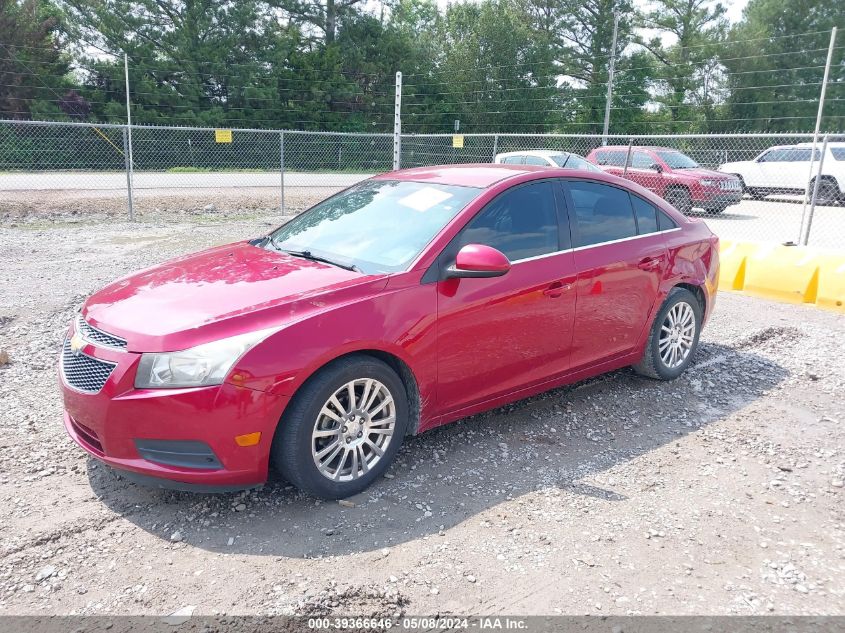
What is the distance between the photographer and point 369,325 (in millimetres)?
3473

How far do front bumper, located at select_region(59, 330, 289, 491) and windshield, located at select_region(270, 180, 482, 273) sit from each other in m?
1.08

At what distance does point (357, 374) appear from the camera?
3436 millimetres

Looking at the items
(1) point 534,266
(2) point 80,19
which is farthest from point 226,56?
(1) point 534,266

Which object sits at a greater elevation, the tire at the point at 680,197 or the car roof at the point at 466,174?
the car roof at the point at 466,174

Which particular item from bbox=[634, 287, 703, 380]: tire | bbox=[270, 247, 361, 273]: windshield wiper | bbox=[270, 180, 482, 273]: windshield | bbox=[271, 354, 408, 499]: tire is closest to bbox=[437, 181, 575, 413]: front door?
bbox=[270, 180, 482, 273]: windshield

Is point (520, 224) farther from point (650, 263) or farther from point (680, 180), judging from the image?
point (680, 180)

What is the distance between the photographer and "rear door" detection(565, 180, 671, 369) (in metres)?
4.53

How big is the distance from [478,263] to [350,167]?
25.5 metres

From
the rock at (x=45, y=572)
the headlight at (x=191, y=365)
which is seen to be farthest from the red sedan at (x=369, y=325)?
the rock at (x=45, y=572)

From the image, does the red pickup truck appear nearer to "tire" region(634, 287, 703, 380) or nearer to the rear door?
"tire" region(634, 287, 703, 380)

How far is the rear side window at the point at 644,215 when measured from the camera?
5023mm

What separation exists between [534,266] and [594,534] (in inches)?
64.7

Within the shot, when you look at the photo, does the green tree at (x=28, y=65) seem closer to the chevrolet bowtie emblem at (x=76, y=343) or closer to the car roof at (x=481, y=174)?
the car roof at (x=481, y=174)

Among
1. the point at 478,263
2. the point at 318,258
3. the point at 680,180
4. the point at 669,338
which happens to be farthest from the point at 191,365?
the point at 680,180
